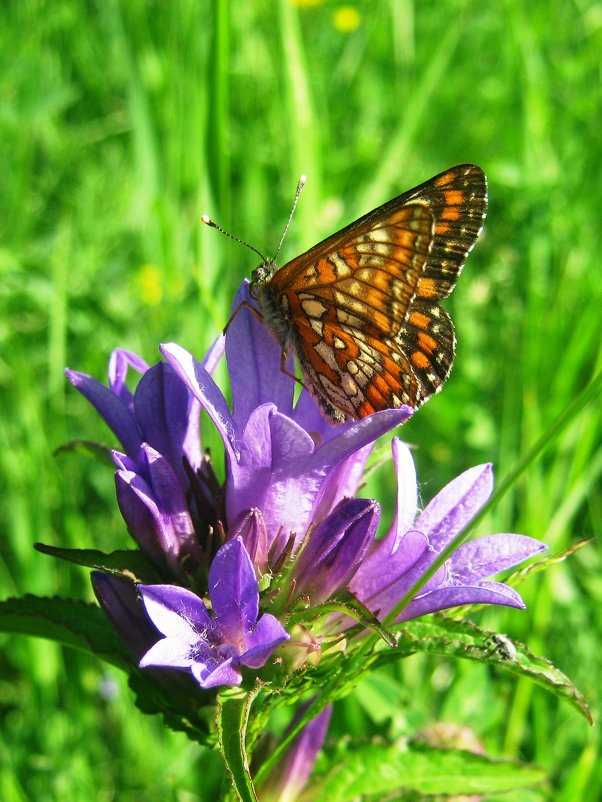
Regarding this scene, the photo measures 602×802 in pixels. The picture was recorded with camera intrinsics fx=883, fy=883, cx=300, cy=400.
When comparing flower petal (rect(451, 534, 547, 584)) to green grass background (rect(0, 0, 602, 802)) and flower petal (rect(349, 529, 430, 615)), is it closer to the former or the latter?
flower petal (rect(349, 529, 430, 615))

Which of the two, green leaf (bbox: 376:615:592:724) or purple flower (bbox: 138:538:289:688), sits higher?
purple flower (bbox: 138:538:289:688)

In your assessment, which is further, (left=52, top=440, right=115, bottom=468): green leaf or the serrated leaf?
(left=52, top=440, right=115, bottom=468): green leaf

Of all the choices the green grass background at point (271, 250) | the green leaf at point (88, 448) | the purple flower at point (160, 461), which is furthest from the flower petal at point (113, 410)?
the green grass background at point (271, 250)

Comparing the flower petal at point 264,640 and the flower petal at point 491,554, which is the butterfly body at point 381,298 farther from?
the flower petal at point 264,640

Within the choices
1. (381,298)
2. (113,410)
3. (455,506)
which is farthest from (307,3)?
(455,506)

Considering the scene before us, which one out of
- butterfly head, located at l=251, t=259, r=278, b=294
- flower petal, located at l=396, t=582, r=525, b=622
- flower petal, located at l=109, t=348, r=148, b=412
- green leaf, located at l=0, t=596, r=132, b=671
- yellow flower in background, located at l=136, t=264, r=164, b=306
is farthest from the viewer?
yellow flower in background, located at l=136, t=264, r=164, b=306

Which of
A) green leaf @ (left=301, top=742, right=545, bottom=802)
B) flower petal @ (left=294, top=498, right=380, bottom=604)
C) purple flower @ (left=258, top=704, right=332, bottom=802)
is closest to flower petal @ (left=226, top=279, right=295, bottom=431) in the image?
flower petal @ (left=294, top=498, right=380, bottom=604)
